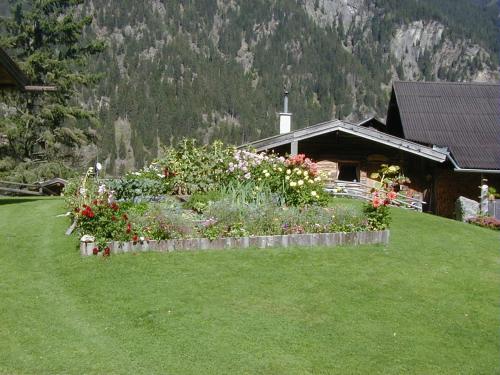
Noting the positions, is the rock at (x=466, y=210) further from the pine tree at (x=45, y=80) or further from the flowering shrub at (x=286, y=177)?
the pine tree at (x=45, y=80)

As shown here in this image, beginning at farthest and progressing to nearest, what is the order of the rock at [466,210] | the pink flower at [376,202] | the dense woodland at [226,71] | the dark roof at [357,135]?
the dense woodland at [226,71] → the dark roof at [357,135] → the rock at [466,210] → the pink flower at [376,202]

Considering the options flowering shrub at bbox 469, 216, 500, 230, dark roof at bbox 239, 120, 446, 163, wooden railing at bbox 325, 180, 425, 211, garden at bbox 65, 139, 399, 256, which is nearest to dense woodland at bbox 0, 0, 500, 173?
dark roof at bbox 239, 120, 446, 163

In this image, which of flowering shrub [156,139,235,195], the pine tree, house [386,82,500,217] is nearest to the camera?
flowering shrub [156,139,235,195]

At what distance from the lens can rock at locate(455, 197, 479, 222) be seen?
19650 mm

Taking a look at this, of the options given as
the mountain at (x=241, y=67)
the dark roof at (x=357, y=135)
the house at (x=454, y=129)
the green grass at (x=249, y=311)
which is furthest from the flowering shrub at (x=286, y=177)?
the mountain at (x=241, y=67)

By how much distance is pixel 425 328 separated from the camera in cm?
775

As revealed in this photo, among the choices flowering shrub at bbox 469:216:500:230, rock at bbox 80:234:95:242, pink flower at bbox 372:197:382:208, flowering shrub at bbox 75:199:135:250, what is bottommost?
flowering shrub at bbox 469:216:500:230

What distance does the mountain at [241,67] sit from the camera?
6250 inches

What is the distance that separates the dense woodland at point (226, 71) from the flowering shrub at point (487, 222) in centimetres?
13014

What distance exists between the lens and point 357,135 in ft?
69.7

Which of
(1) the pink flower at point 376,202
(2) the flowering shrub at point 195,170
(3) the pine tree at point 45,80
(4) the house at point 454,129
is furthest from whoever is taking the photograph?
(3) the pine tree at point 45,80

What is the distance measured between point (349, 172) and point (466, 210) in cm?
556

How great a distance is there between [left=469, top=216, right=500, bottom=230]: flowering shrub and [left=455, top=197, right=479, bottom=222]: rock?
1.63 ft

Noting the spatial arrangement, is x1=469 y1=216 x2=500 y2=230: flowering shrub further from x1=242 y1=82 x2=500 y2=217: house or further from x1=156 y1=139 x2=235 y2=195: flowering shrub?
x1=156 y1=139 x2=235 y2=195: flowering shrub
